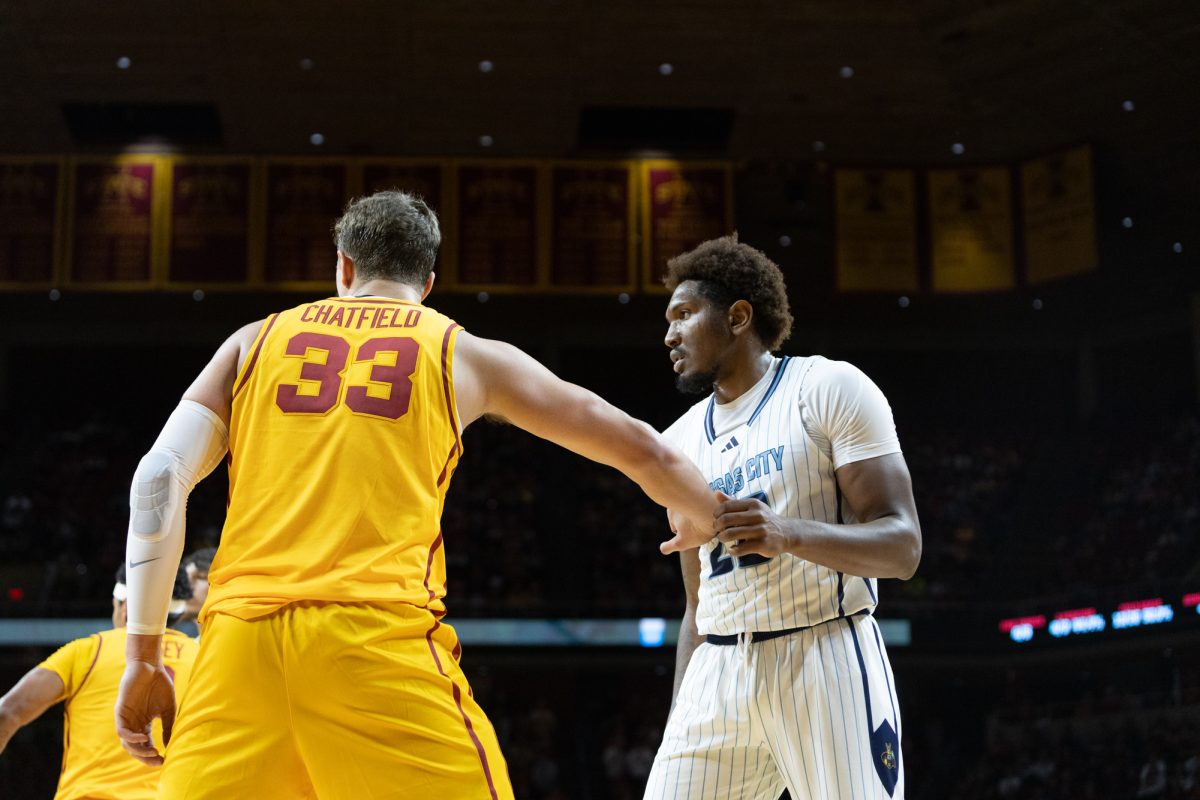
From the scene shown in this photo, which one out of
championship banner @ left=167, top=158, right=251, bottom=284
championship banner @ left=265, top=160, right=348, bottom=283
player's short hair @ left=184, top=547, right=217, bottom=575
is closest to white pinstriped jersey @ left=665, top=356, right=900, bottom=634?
player's short hair @ left=184, top=547, right=217, bottom=575

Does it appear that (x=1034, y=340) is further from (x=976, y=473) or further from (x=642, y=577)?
(x=642, y=577)

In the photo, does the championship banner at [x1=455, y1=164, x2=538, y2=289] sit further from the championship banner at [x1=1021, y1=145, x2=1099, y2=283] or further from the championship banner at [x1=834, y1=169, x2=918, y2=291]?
the championship banner at [x1=1021, y1=145, x2=1099, y2=283]

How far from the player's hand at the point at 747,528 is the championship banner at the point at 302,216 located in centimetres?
1110

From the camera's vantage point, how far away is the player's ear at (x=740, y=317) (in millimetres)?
4148

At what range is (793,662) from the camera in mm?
3570

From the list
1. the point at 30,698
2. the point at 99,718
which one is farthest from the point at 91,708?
the point at 30,698

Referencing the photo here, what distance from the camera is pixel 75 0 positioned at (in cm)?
1200

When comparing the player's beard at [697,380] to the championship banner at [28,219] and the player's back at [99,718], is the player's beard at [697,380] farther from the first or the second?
the championship banner at [28,219]

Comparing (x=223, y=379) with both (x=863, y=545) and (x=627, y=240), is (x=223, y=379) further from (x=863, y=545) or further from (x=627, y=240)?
(x=627, y=240)

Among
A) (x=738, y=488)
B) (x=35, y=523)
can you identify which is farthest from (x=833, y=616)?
(x=35, y=523)

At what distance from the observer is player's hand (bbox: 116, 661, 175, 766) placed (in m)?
2.75

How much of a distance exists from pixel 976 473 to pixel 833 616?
18.5m

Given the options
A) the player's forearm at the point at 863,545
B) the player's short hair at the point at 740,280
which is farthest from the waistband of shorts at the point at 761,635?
the player's short hair at the point at 740,280

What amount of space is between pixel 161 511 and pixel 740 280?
2.13 m
